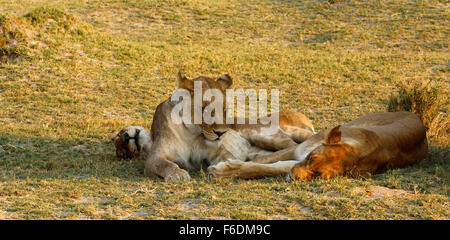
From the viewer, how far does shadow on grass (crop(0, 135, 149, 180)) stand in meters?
6.77

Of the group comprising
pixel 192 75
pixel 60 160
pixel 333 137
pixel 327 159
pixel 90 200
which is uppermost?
pixel 192 75

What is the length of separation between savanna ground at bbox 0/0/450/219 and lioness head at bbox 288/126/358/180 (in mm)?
150

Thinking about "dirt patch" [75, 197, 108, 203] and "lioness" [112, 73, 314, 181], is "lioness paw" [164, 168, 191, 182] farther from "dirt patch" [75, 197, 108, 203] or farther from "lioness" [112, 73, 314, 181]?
"dirt patch" [75, 197, 108, 203]

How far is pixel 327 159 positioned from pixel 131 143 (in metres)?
3.32

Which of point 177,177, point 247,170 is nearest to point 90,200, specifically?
point 177,177

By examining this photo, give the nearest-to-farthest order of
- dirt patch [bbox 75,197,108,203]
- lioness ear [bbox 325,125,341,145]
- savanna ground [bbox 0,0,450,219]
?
savanna ground [bbox 0,0,450,219] → dirt patch [bbox 75,197,108,203] → lioness ear [bbox 325,125,341,145]

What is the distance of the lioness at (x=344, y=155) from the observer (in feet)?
18.9

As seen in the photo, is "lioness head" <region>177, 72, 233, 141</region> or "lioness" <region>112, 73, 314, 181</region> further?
"lioness" <region>112, 73, 314, 181</region>

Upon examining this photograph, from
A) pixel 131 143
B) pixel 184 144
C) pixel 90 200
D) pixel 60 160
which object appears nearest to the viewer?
pixel 90 200

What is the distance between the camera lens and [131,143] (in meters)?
8.02

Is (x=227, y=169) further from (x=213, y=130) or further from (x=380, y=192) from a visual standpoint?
(x=380, y=192)

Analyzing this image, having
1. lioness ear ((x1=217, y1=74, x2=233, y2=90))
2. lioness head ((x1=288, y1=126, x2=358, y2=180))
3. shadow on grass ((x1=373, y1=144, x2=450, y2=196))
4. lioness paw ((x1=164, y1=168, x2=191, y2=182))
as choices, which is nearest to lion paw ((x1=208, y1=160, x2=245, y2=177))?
lioness paw ((x1=164, y1=168, x2=191, y2=182))

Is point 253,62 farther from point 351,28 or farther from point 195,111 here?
point 195,111

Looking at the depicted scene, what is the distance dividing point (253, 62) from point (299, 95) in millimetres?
3612
